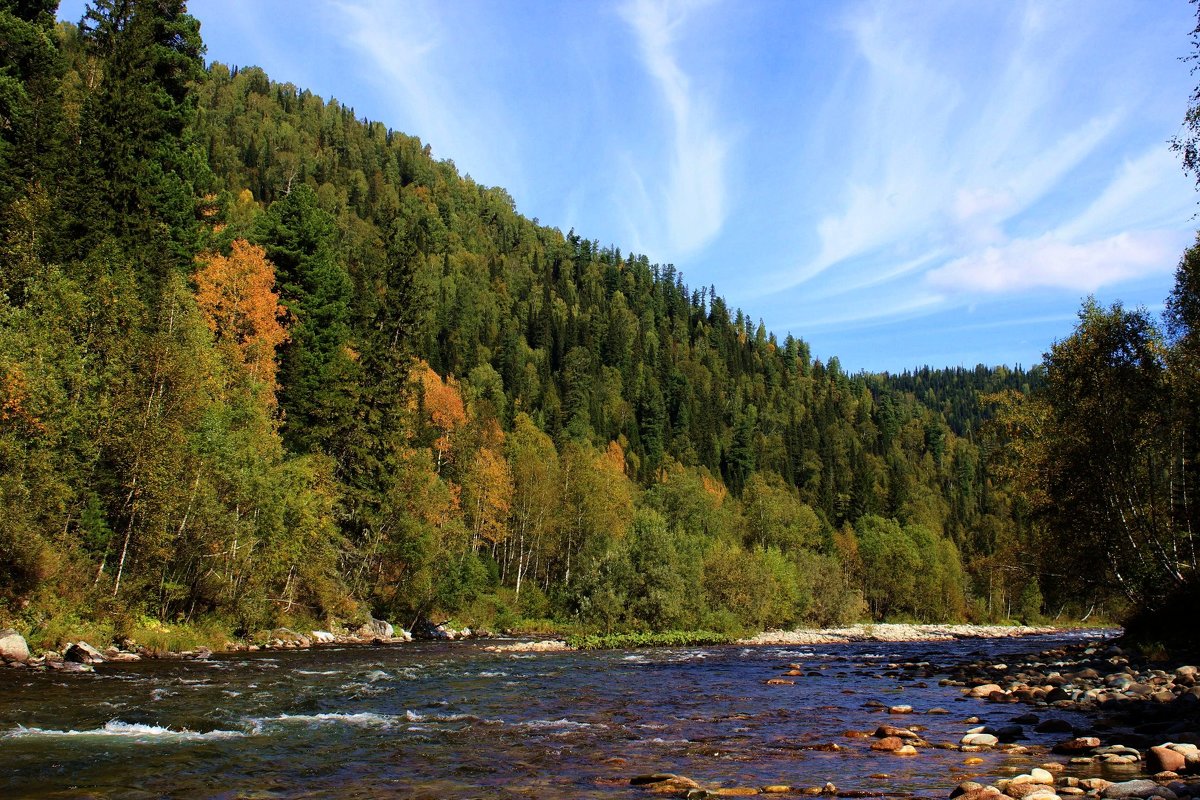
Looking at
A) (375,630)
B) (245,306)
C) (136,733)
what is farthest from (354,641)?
(136,733)

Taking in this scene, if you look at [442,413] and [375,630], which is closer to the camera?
[375,630]

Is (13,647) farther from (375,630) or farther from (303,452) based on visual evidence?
(303,452)

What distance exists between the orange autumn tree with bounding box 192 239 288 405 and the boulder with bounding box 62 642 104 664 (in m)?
18.5

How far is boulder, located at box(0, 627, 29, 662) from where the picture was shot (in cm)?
2111

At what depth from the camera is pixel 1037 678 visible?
23.9 meters

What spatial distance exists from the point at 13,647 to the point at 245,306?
2502 cm

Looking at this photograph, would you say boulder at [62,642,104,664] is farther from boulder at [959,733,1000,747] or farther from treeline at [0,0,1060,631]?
boulder at [959,733,1000,747]

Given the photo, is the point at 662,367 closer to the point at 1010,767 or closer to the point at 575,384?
the point at 575,384

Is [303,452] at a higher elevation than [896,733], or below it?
higher

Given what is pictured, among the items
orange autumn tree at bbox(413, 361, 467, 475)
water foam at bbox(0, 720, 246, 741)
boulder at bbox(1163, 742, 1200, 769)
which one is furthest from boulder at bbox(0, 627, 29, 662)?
orange autumn tree at bbox(413, 361, 467, 475)

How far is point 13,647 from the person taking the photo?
838 inches

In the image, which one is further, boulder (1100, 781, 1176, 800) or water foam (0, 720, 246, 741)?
water foam (0, 720, 246, 741)

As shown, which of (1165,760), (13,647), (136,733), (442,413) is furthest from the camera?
(442,413)

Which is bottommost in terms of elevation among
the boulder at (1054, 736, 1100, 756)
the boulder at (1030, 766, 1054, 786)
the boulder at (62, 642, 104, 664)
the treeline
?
the boulder at (62, 642, 104, 664)
